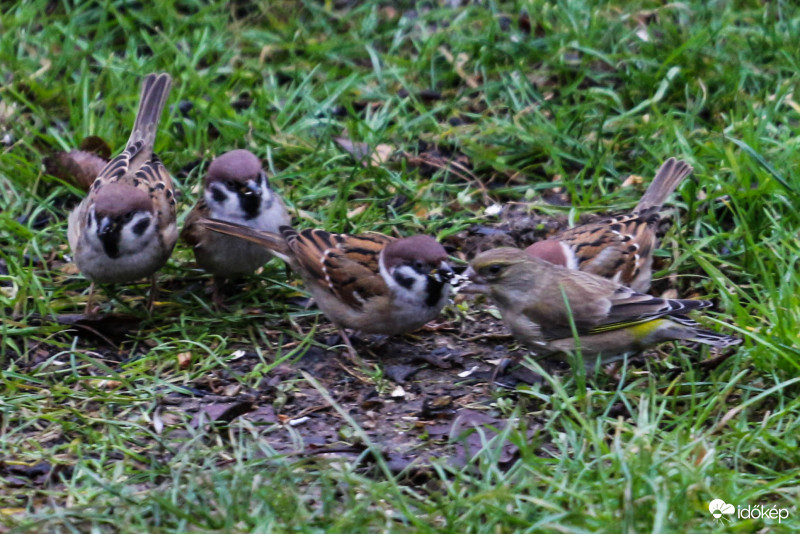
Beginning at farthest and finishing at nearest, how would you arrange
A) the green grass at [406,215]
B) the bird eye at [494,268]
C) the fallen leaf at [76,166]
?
the fallen leaf at [76,166]
the bird eye at [494,268]
the green grass at [406,215]

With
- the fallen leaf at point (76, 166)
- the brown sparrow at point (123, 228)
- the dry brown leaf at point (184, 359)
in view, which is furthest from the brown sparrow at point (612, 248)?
the fallen leaf at point (76, 166)

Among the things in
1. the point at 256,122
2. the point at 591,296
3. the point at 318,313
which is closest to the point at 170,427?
the point at 318,313

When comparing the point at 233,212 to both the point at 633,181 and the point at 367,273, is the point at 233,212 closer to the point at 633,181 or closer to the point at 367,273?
the point at 367,273

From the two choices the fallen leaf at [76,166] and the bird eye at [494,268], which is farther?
the fallen leaf at [76,166]

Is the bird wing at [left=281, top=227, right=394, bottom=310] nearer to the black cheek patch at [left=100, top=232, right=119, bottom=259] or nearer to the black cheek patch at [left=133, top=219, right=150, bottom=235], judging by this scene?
the black cheek patch at [left=133, top=219, right=150, bottom=235]

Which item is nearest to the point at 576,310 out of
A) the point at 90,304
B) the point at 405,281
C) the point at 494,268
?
the point at 494,268

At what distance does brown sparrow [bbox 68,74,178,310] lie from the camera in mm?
5297

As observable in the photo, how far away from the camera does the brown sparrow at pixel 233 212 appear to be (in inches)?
218

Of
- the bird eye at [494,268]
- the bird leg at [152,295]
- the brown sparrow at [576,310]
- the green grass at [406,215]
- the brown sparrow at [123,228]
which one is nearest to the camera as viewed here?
the green grass at [406,215]

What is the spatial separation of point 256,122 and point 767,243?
10.7 ft

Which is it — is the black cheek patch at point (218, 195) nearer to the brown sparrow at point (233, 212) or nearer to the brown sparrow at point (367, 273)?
the brown sparrow at point (233, 212)

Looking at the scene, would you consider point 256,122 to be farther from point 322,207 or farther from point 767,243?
point 767,243

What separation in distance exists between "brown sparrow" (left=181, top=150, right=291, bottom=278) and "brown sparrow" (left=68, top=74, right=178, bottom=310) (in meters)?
0.18

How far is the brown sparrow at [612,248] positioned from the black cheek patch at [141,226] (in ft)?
6.52
